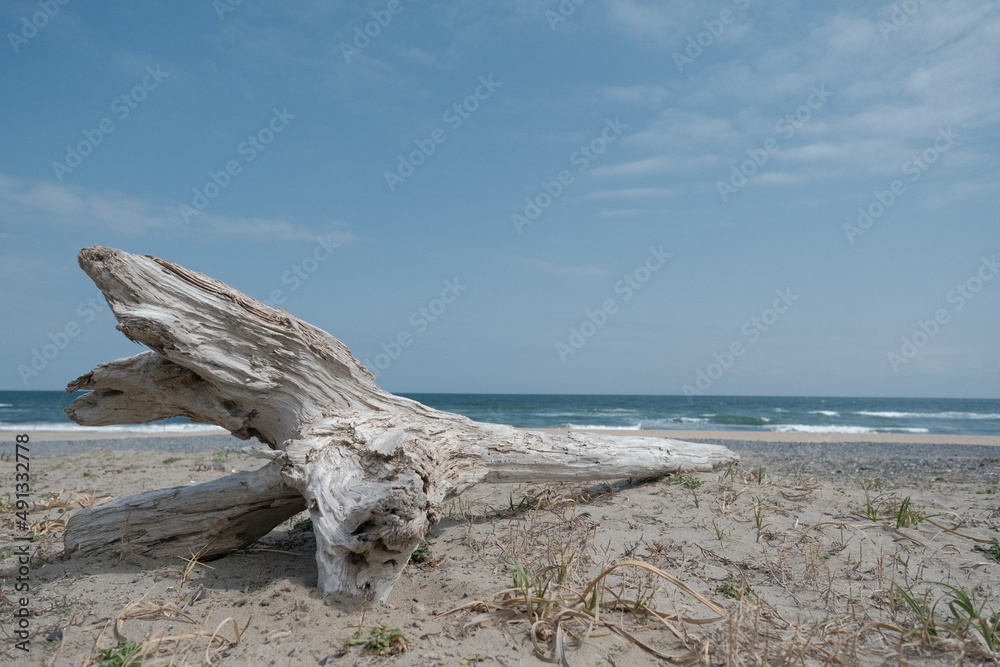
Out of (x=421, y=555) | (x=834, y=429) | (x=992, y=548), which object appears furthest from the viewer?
(x=834, y=429)

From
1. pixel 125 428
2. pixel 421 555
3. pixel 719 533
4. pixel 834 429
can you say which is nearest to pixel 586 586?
pixel 421 555

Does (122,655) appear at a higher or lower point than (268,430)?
lower

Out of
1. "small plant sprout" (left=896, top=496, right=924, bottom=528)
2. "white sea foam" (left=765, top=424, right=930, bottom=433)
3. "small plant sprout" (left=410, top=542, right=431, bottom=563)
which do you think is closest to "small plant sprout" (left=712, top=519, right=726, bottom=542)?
"small plant sprout" (left=896, top=496, right=924, bottom=528)

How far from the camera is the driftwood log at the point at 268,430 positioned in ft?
10.6

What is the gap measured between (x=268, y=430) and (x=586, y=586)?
2.61m

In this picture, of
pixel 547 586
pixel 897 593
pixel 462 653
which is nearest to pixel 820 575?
pixel 897 593

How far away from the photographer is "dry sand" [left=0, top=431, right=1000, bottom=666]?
262 cm

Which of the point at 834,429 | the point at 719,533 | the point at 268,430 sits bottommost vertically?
the point at 719,533

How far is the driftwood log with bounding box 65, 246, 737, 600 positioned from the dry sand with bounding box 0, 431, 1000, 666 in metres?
0.23

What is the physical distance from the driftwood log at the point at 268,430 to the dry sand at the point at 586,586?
0.76 feet

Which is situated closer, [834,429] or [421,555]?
[421,555]

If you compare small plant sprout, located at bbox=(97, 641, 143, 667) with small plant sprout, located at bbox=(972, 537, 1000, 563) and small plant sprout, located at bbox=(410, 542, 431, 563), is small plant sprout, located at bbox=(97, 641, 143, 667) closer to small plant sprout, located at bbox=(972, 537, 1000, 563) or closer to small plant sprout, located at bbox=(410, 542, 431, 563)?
small plant sprout, located at bbox=(410, 542, 431, 563)

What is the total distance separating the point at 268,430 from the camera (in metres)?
4.35

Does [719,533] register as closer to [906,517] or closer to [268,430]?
[906,517]
